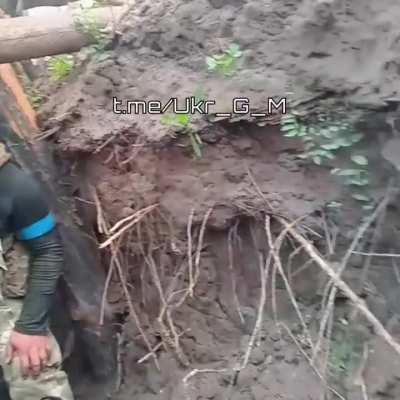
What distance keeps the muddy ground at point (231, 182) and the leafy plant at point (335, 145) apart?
3 cm

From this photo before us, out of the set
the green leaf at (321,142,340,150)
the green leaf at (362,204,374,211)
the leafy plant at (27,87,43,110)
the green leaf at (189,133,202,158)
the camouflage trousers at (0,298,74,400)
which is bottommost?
the camouflage trousers at (0,298,74,400)

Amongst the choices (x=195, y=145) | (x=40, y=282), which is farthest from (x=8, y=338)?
(x=195, y=145)

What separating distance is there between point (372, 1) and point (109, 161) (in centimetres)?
95

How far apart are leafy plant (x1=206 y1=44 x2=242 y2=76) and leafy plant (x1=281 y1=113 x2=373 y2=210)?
26 cm

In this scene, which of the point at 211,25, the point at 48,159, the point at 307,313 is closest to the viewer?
the point at 307,313

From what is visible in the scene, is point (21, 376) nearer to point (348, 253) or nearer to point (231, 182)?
point (231, 182)

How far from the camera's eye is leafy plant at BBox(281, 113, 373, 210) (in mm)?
2137

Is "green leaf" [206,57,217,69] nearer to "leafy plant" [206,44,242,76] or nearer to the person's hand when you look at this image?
"leafy plant" [206,44,242,76]

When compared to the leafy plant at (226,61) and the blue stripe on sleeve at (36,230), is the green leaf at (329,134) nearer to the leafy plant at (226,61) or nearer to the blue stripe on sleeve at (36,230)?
the leafy plant at (226,61)

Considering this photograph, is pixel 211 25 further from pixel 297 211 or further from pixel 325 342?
pixel 325 342

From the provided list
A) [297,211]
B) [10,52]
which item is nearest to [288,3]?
[297,211]

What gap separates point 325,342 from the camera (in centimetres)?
218

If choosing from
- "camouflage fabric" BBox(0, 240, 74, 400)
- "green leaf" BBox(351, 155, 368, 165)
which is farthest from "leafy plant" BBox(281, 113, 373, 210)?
"camouflage fabric" BBox(0, 240, 74, 400)

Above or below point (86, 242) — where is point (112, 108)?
above
